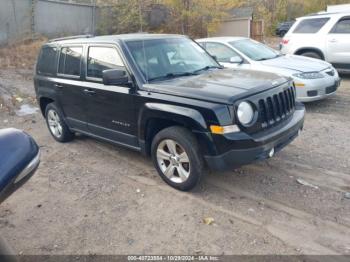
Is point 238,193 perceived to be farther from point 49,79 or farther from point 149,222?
point 49,79

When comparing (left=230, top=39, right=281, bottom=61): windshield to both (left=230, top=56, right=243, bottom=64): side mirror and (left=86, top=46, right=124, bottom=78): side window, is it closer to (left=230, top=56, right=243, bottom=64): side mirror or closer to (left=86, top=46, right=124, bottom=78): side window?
(left=230, top=56, right=243, bottom=64): side mirror

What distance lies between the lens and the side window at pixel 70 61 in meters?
5.09

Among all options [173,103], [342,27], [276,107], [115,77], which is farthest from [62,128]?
[342,27]

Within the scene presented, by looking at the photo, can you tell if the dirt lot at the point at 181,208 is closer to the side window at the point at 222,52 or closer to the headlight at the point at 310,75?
the headlight at the point at 310,75

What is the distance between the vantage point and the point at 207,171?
4609 mm

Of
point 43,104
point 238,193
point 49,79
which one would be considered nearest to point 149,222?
point 238,193

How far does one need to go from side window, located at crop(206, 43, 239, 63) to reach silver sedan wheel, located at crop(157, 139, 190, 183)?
13.6 ft

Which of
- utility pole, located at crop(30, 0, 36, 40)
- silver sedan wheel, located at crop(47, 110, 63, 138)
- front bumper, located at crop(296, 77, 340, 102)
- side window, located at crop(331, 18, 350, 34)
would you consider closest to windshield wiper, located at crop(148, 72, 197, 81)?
silver sedan wheel, located at crop(47, 110, 63, 138)

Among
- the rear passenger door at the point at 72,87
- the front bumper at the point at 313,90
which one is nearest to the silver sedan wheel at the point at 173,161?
the rear passenger door at the point at 72,87

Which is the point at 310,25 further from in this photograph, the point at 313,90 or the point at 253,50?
the point at 313,90

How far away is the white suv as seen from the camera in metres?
9.23

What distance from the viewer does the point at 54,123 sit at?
615 centimetres

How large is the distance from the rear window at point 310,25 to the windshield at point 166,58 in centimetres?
601

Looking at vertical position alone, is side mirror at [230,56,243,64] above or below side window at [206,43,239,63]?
below
